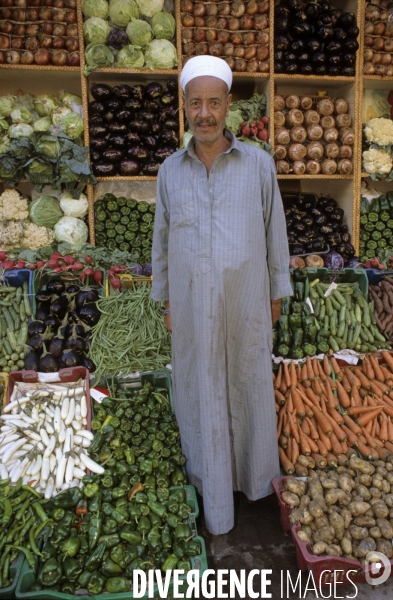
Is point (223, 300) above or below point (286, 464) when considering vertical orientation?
above

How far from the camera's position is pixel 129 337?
342 centimetres

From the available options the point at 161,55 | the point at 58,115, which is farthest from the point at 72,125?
the point at 161,55

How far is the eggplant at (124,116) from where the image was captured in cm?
420

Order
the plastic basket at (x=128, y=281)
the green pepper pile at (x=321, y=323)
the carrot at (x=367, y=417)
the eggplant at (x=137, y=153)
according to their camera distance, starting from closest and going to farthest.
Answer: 1. the carrot at (x=367, y=417)
2. the green pepper pile at (x=321, y=323)
3. the plastic basket at (x=128, y=281)
4. the eggplant at (x=137, y=153)

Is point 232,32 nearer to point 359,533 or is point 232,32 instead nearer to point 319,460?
point 319,460

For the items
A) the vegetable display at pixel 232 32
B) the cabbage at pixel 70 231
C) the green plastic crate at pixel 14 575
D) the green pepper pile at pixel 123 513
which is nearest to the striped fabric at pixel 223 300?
the green pepper pile at pixel 123 513

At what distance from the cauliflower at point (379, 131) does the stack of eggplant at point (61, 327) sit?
3085mm

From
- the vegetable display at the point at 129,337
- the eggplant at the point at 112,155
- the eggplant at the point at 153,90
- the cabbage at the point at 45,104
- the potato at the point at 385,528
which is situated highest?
the eggplant at the point at 153,90

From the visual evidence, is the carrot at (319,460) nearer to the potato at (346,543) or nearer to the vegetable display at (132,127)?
the potato at (346,543)

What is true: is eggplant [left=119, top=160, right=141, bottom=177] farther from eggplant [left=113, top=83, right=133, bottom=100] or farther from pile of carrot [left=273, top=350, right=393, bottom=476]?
pile of carrot [left=273, top=350, right=393, bottom=476]

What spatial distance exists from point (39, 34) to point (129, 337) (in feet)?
9.57

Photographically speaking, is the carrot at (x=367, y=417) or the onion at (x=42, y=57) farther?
the onion at (x=42, y=57)

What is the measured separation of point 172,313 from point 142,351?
0.96 meters

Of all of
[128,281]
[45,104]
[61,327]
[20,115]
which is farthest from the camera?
[45,104]
